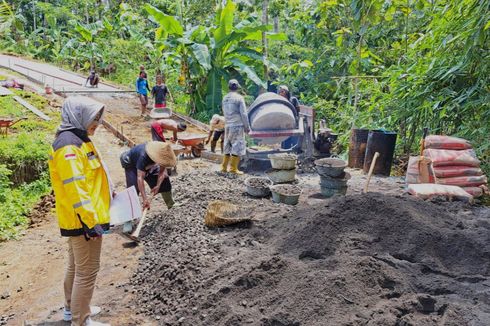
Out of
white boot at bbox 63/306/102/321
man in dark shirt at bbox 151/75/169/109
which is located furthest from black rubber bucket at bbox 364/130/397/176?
man in dark shirt at bbox 151/75/169/109

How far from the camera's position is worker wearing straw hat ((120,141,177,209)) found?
5105 millimetres

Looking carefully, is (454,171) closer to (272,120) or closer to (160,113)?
(272,120)

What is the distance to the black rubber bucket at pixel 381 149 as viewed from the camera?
8.32 m

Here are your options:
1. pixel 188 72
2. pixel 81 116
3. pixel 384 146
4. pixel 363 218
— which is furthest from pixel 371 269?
pixel 188 72

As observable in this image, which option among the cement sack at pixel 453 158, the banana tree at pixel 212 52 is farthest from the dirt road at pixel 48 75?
the cement sack at pixel 453 158

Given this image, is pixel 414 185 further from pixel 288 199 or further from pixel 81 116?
pixel 81 116

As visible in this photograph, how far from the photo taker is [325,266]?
154 inches

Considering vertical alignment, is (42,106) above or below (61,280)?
above

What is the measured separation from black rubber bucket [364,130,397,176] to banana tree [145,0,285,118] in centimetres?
600

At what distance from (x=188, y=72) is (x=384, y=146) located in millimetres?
8424

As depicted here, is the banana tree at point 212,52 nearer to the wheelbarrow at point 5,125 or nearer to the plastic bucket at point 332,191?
the wheelbarrow at point 5,125

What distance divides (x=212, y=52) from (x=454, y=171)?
30.6ft

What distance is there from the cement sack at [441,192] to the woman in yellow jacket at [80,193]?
15.9 ft

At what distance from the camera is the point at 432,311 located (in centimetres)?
320
